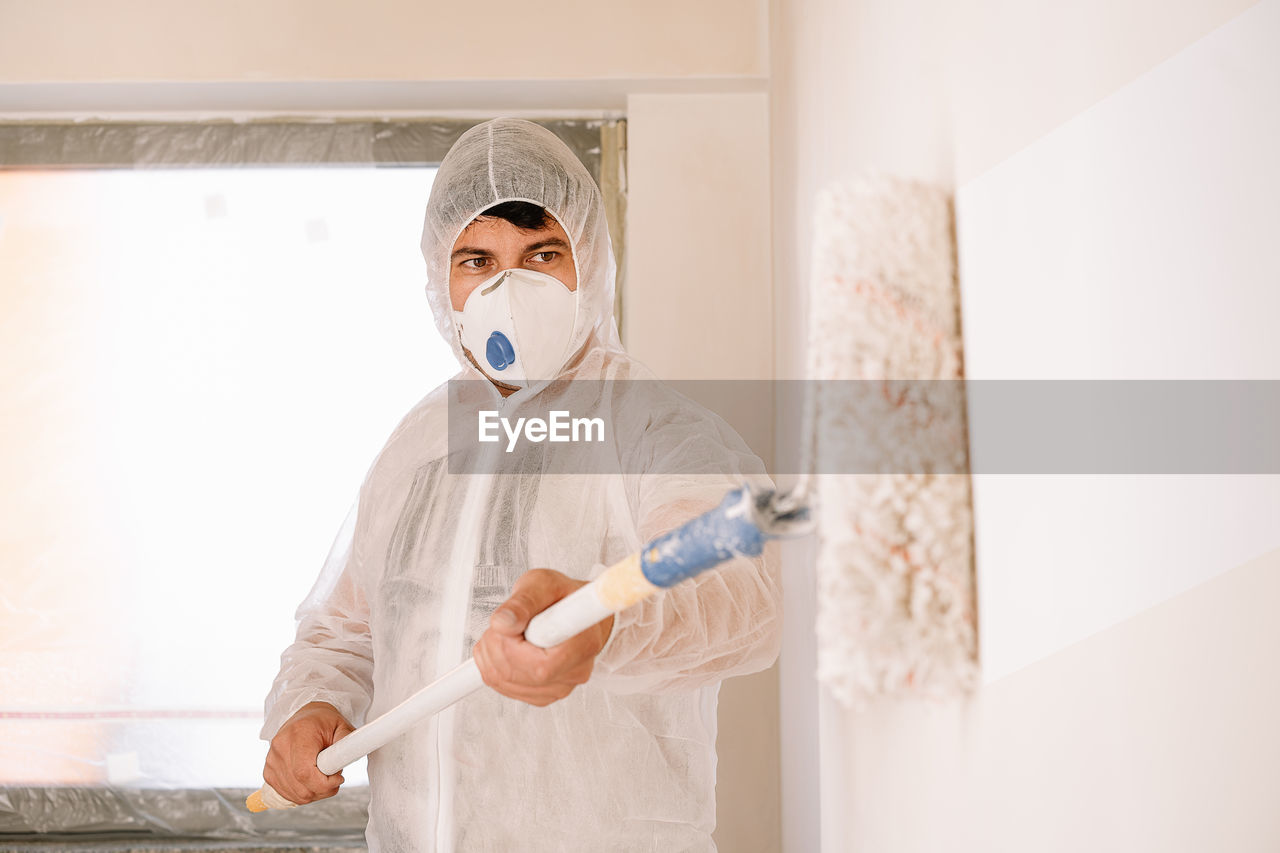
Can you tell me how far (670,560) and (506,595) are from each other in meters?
0.56

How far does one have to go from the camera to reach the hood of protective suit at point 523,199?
107 centimetres

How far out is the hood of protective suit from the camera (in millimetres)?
1072

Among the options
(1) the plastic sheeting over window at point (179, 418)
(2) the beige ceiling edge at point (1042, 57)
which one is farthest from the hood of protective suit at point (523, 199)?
(2) the beige ceiling edge at point (1042, 57)

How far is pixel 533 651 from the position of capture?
25.1 inches

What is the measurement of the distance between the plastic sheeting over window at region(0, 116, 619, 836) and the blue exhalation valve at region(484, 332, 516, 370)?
27.1 inches

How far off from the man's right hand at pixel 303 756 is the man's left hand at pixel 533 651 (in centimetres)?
42

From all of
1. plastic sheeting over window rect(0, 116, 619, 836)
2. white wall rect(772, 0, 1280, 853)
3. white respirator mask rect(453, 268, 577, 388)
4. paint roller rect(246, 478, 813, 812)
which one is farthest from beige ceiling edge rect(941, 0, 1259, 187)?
plastic sheeting over window rect(0, 116, 619, 836)

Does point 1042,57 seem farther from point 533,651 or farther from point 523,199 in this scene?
point 523,199

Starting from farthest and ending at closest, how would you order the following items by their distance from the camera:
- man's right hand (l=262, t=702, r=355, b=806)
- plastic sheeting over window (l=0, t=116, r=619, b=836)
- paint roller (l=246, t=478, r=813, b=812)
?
plastic sheeting over window (l=0, t=116, r=619, b=836)
man's right hand (l=262, t=702, r=355, b=806)
paint roller (l=246, t=478, r=813, b=812)

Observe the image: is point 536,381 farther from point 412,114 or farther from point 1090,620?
point 412,114

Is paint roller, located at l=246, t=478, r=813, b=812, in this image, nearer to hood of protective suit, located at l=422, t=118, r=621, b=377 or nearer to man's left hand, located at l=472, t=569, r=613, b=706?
man's left hand, located at l=472, t=569, r=613, b=706

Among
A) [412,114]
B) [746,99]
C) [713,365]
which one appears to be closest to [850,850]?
[713,365]

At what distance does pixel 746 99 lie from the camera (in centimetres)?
163

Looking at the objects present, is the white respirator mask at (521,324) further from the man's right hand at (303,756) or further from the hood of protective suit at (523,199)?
the man's right hand at (303,756)
